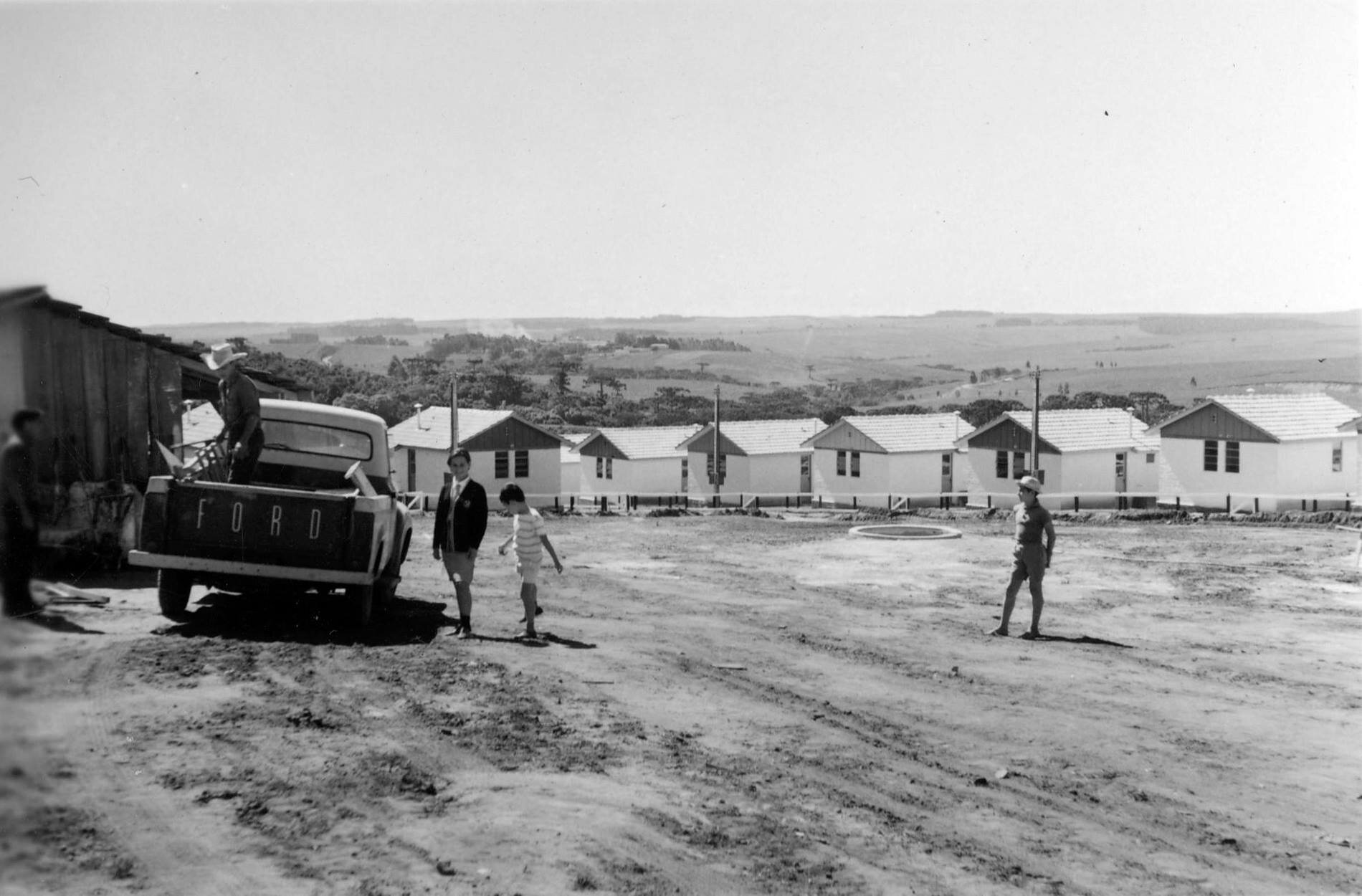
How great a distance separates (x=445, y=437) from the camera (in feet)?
165

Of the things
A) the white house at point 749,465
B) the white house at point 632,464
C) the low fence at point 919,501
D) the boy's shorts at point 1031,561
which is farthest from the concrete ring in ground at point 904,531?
the white house at point 632,464

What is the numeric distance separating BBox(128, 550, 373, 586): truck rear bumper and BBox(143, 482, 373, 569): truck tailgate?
0.05 meters

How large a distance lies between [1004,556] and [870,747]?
16896mm

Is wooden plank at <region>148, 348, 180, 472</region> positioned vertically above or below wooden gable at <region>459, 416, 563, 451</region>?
above

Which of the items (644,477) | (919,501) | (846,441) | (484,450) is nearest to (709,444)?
(644,477)

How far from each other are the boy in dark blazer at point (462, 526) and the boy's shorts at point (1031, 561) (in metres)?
6.18

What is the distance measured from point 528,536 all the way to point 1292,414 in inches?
1573

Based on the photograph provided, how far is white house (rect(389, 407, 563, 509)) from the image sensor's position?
50.3 metres

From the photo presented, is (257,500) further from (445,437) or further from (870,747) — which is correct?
(445,437)

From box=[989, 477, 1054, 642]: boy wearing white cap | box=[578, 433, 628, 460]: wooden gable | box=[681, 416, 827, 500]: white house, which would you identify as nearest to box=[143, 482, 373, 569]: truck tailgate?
box=[989, 477, 1054, 642]: boy wearing white cap

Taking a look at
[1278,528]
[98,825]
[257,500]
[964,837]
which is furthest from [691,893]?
[1278,528]

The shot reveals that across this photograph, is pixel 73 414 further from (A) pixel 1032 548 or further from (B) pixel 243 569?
(A) pixel 1032 548

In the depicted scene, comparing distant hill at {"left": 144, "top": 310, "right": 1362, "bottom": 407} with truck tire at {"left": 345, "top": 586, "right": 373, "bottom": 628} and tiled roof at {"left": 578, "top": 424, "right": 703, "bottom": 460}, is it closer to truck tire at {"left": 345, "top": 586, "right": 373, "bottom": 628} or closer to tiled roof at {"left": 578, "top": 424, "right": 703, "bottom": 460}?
tiled roof at {"left": 578, "top": 424, "right": 703, "bottom": 460}

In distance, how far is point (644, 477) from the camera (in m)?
57.1
